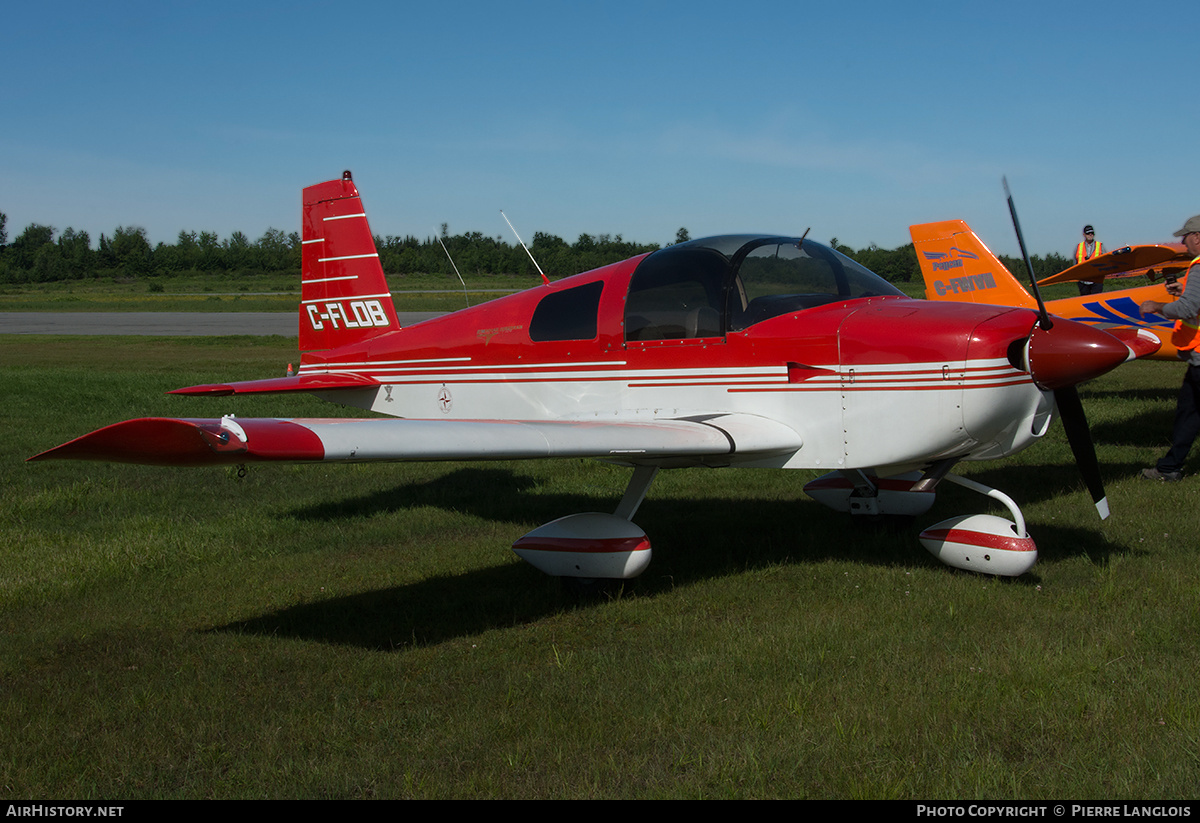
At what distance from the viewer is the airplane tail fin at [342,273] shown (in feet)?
27.6

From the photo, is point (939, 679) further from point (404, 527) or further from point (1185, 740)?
point (404, 527)

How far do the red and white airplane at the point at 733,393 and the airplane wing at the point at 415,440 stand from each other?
1cm

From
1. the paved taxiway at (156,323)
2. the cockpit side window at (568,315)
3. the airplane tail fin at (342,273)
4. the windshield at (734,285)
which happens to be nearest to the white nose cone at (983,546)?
the windshield at (734,285)

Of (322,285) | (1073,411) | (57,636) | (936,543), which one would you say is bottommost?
(57,636)

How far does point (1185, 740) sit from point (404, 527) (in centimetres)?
549

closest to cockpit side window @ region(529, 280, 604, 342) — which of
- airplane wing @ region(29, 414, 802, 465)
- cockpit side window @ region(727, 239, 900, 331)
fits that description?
airplane wing @ region(29, 414, 802, 465)

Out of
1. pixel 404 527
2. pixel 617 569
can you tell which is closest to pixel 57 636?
pixel 404 527

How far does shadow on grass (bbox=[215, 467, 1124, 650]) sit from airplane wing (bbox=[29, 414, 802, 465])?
3.38 feet

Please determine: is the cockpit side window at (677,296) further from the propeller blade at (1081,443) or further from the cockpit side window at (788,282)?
the propeller blade at (1081,443)

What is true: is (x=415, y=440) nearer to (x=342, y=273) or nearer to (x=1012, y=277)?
(x=342, y=273)

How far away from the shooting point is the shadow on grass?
16.8 feet

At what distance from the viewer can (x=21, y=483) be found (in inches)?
343

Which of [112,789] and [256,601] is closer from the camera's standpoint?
[112,789]

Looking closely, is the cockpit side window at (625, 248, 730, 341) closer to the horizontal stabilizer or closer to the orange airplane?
the horizontal stabilizer
